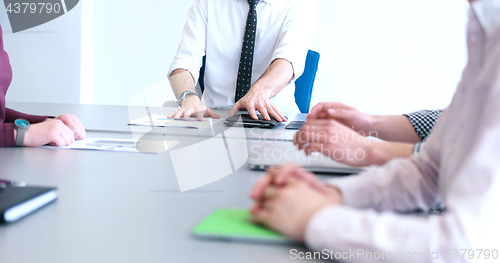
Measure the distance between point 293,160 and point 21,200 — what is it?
519mm

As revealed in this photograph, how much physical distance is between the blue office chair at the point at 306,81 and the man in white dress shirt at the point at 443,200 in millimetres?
1820

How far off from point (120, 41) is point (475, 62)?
3.72m

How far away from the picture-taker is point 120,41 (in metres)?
3.81

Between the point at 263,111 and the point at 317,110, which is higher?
the point at 317,110

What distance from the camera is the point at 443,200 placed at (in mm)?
457

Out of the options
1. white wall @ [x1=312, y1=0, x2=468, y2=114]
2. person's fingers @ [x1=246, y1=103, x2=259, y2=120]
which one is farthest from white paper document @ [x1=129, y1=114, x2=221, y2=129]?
white wall @ [x1=312, y1=0, x2=468, y2=114]

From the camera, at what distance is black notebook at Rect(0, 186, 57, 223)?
49 centimetres

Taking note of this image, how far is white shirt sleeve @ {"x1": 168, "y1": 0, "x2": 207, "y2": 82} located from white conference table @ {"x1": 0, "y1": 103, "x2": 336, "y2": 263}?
130 centimetres

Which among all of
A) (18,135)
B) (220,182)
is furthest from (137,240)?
(18,135)

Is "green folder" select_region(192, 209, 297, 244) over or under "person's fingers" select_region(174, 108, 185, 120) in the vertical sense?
over

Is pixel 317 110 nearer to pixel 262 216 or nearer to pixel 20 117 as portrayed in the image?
pixel 262 216

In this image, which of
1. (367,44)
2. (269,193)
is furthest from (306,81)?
(269,193)

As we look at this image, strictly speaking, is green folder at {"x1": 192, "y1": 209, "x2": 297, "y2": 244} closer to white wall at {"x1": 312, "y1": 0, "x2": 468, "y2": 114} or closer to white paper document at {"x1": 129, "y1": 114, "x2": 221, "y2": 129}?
white paper document at {"x1": 129, "y1": 114, "x2": 221, "y2": 129}

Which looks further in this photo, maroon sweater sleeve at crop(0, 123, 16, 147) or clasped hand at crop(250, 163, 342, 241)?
maroon sweater sleeve at crop(0, 123, 16, 147)
